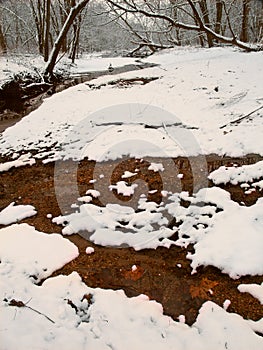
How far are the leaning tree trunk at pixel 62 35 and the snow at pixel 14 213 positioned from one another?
32.4 feet

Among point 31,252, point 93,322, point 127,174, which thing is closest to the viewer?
point 93,322

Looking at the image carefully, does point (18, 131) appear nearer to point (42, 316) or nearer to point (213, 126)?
point (213, 126)

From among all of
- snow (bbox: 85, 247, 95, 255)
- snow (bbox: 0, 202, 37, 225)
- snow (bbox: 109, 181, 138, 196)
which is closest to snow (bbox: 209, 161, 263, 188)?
snow (bbox: 109, 181, 138, 196)

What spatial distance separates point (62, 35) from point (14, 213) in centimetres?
1056

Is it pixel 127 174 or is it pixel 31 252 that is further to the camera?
pixel 127 174

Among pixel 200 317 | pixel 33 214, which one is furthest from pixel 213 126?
pixel 200 317

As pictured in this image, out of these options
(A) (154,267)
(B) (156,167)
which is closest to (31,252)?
(A) (154,267)

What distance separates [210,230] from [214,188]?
94 cm

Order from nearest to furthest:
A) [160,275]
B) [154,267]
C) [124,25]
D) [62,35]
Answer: [160,275] → [154,267] → [62,35] → [124,25]

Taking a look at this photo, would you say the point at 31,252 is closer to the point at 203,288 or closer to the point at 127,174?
the point at 203,288

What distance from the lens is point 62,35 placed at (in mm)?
12711

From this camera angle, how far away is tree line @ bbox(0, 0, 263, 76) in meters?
9.69

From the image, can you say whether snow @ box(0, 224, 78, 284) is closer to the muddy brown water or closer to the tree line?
the muddy brown water

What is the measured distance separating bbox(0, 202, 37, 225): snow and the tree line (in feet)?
16.4
